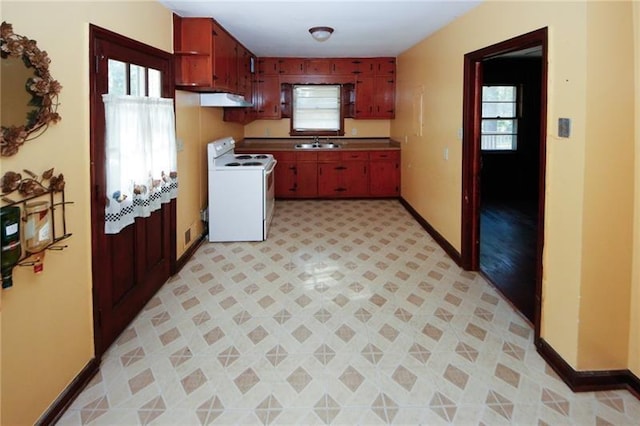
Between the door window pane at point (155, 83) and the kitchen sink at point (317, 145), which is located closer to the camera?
the door window pane at point (155, 83)

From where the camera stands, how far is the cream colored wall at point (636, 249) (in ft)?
7.20

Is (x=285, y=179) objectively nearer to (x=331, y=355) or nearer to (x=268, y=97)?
(x=268, y=97)

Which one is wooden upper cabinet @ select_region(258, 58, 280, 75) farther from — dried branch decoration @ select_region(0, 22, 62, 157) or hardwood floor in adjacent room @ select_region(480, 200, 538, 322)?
dried branch decoration @ select_region(0, 22, 62, 157)

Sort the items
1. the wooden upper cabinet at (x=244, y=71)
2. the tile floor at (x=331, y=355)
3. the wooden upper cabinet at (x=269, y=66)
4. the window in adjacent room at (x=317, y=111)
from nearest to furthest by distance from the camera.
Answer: the tile floor at (x=331, y=355) < the wooden upper cabinet at (x=244, y=71) < the wooden upper cabinet at (x=269, y=66) < the window in adjacent room at (x=317, y=111)

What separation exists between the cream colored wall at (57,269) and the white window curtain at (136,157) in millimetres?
228

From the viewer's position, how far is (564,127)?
240 centimetres

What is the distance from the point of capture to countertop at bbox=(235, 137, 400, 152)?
7344 millimetres

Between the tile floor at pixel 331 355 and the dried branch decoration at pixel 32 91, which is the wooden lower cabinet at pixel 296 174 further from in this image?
the dried branch decoration at pixel 32 91

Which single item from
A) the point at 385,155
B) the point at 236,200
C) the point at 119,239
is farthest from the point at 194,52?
the point at 385,155

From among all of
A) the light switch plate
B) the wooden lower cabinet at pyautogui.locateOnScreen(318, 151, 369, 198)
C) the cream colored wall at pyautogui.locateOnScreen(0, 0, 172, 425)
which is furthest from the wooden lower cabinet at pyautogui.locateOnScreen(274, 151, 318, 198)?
the light switch plate

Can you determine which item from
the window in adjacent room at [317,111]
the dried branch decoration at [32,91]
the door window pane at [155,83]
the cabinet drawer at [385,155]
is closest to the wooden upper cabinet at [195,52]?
the door window pane at [155,83]

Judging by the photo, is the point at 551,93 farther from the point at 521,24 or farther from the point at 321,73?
the point at 321,73

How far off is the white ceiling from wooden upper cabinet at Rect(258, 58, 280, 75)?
113cm

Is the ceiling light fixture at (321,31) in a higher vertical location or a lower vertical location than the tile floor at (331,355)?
higher
